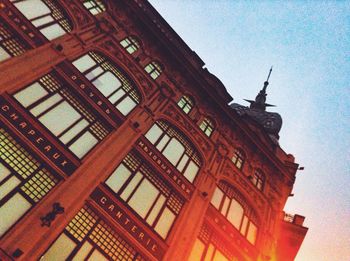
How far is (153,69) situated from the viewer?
18734 mm

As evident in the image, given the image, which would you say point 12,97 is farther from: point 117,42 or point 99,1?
point 99,1

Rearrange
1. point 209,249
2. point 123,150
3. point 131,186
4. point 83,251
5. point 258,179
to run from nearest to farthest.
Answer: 1. point 83,251
2. point 131,186
3. point 123,150
4. point 209,249
5. point 258,179

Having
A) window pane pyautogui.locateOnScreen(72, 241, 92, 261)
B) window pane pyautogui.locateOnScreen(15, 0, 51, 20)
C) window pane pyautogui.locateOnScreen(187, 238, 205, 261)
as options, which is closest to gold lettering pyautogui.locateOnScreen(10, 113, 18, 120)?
window pane pyautogui.locateOnScreen(72, 241, 92, 261)

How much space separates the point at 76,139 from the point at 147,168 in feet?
10.5

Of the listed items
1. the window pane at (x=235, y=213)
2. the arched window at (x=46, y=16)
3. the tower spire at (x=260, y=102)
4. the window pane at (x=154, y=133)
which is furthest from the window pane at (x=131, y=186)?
the tower spire at (x=260, y=102)

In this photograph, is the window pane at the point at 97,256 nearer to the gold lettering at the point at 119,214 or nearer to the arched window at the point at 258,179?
the gold lettering at the point at 119,214

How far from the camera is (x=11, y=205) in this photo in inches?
380

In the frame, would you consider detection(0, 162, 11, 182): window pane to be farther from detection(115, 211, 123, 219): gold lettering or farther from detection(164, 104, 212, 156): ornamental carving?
detection(164, 104, 212, 156): ornamental carving

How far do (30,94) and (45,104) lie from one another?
576mm

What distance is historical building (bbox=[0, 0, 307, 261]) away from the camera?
1068 centimetres

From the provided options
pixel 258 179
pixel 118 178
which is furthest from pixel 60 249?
pixel 258 179

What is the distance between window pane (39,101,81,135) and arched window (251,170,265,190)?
10.2m

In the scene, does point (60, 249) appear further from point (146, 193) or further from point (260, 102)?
point (260, 102)

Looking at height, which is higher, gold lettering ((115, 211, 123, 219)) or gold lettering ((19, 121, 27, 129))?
gold lettering ((19, 121, 27, 129))
